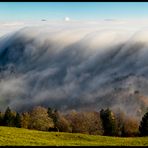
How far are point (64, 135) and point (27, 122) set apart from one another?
325ft

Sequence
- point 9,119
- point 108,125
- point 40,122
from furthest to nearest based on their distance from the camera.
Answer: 1. point 40,122
2. point 108,125
3. point 9,119

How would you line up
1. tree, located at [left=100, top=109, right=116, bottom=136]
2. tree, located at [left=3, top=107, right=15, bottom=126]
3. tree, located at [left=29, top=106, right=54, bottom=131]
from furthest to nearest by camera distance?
tree, located at [left=29, top=106, right=54, bottom=131] → tree, located at [left=100, top=109, right=116, bottom=136] → tree, located at [left=3, top=107, right=15, bottom=126]

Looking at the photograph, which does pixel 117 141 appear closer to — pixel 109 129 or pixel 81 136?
pixel 81 136

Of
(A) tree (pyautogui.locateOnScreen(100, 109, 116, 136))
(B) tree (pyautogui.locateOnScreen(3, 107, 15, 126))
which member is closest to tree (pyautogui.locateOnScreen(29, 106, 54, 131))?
(B) tree (pyautogui.locateOnScreen(3, 107, 15, 126))

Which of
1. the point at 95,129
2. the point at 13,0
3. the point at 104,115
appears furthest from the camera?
the point at 95,129

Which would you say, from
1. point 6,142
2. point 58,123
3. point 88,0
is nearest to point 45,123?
point 58,123

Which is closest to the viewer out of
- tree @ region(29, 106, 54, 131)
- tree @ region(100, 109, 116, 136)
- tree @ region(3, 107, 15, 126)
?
tree @ region(3, 107, 15, 126)

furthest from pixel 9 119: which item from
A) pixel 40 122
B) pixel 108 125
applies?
pixel 108 125

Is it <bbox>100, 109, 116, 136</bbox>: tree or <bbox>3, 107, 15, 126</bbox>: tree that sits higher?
<bbox>3, 107, 15, 126</bbox>: tree

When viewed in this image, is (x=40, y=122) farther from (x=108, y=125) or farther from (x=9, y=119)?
(x=108, y=125)

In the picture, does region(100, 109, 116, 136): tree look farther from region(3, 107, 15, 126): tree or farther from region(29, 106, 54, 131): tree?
region(3, 107, 15, 126): tree

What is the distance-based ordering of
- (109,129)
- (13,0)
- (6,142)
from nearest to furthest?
(13,0) < (6,142) < (109,129)

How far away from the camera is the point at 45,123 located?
14138 cm

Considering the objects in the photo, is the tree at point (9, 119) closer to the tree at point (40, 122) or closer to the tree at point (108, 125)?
the tree at point (40, 122)
